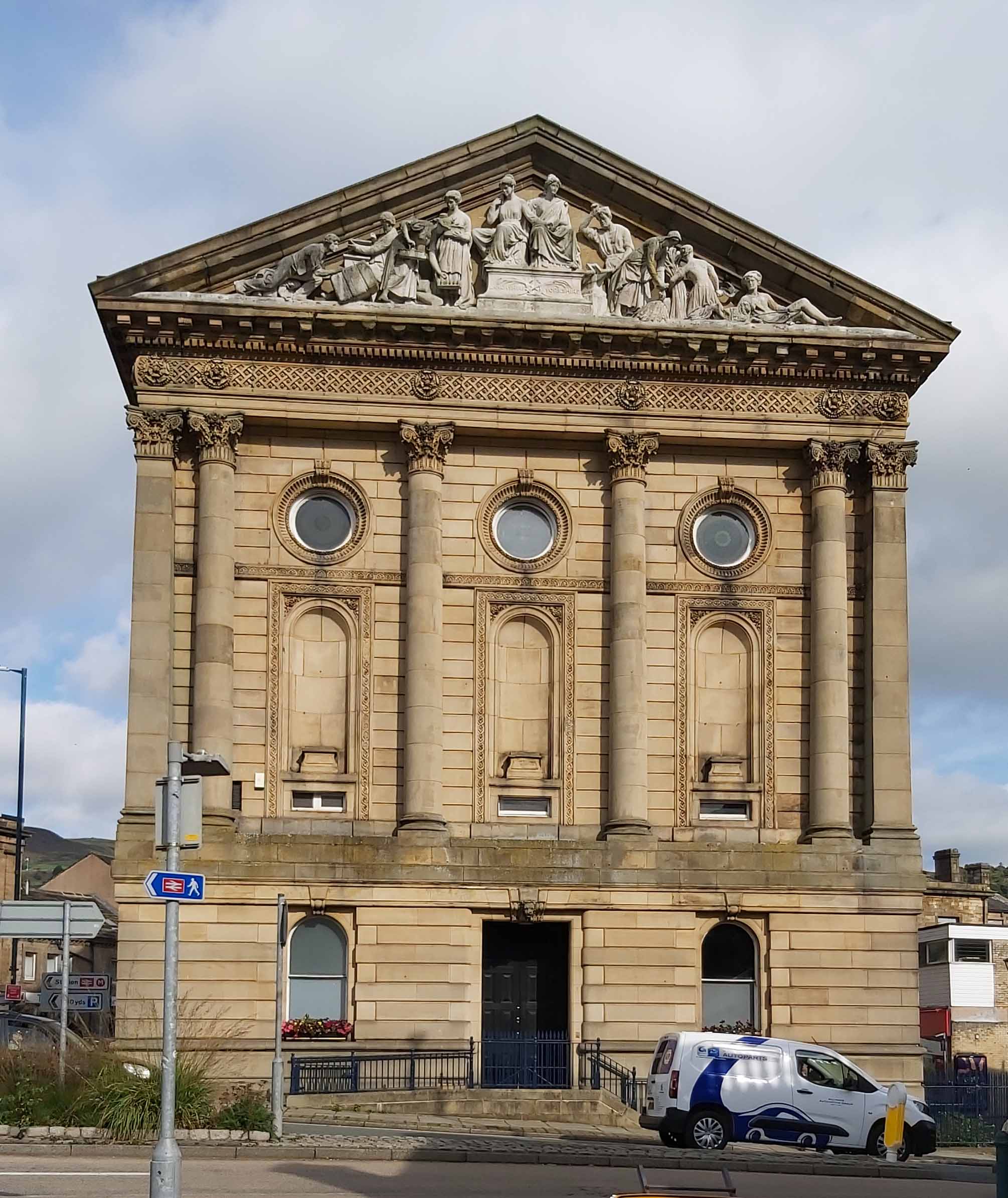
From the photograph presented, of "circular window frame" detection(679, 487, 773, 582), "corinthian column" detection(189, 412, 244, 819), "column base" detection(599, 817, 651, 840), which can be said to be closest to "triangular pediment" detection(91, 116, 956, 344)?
"corinthian column" detection(189, 412, 244, 819)

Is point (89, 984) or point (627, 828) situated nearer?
point (89, 984)

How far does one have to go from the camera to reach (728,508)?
126ft

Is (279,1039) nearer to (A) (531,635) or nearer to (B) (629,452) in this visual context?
(A) (531,635)

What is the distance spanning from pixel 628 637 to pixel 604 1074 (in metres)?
8.02

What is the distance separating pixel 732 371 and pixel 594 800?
28.6 ft

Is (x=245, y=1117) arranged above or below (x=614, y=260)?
below

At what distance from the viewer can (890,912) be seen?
119ft

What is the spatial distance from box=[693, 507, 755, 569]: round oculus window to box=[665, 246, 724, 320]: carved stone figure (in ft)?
12.4

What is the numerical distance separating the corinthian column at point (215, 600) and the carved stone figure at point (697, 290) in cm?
882

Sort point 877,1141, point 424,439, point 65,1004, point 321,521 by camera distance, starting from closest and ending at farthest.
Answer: point 65,1004 < point 877,1141 < point 424,439 < point 321,521

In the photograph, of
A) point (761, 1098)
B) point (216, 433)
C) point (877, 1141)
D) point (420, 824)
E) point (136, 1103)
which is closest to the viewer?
point (136, 1103)

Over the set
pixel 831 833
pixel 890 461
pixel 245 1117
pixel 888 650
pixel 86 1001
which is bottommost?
pixel 245 1117

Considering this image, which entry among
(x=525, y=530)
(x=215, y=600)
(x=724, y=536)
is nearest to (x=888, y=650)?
(x=724, y=536)

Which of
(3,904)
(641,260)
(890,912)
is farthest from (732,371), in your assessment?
(3,904)
